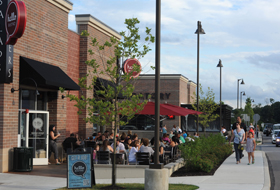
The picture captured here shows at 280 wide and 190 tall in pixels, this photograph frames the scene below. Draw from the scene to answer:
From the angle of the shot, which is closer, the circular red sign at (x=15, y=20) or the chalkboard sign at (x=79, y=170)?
the chalkboard sign at (x=79, y=170)

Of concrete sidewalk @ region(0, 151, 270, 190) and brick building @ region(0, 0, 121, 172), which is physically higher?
brick building @ region(0, 0, 121, 172)

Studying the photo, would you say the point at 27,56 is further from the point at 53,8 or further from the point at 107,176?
the point at 107,176

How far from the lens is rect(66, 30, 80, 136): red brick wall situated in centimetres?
2078

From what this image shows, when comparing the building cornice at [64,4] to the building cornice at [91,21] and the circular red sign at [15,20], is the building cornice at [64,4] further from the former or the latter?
the circular red sign at [15,20]

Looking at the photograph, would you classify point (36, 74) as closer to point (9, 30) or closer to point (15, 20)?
point (9, 30)

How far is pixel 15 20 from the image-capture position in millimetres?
13164

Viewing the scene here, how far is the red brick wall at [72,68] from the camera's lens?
818 inches

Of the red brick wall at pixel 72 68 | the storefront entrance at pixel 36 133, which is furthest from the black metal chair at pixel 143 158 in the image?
the red brick wall at pixel 72 68

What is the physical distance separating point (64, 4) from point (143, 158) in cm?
916

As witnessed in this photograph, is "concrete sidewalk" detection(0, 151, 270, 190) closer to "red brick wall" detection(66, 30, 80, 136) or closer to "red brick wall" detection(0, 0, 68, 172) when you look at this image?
"red brick wall" detection(0, 0, 68, 172)

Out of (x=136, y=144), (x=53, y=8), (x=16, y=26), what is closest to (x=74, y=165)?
(x=136, y=144)

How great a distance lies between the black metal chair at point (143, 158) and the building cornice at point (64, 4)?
8480mm

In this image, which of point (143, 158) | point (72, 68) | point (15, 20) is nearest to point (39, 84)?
point (15, 20)

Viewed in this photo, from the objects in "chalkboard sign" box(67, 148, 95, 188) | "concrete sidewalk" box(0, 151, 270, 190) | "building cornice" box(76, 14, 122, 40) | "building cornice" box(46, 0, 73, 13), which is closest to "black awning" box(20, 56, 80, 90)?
"building cornice" box(46, 0, 73, 13)
